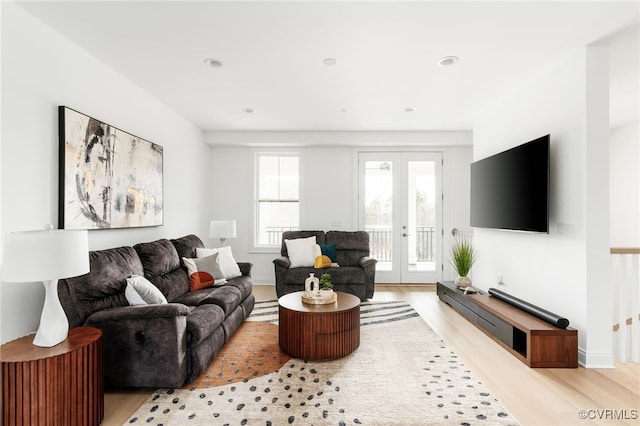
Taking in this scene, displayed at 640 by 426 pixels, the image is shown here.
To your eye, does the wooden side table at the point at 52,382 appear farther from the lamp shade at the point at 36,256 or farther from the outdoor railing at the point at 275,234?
the outdoor railing at the point at 275,234

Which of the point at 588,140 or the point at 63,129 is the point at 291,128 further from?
the point at 588,140

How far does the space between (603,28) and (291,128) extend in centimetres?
393

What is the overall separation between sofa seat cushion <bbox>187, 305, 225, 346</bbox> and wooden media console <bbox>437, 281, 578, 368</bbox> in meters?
2.64

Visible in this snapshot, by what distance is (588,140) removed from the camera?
270 centimetres

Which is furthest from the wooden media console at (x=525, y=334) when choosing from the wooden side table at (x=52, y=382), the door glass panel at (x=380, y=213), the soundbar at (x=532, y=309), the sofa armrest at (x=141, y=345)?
the wooden side table at (x=52, y=382)

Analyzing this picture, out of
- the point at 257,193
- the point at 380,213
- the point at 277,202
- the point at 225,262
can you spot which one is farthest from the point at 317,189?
the point at 225,262

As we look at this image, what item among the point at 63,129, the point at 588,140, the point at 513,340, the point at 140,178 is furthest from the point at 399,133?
the point at 63,129

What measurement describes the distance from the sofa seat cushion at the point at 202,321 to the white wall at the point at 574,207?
10.1 ft

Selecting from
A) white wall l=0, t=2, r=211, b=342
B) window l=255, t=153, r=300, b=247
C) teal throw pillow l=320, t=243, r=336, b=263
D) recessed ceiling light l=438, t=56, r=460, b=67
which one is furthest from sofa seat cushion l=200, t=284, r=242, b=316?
recessed ceiling light l=438, t=56, r=460, b=67

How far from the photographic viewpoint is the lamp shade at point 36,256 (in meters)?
1.67

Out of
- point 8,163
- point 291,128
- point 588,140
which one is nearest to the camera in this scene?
point 8,163

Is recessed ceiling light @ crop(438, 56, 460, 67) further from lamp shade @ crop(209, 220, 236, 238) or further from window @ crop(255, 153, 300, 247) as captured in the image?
lamp shade @ crop(209, 220, 236, 238)

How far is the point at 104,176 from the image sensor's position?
2971 millimetres

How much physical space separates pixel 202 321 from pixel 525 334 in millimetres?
2788
